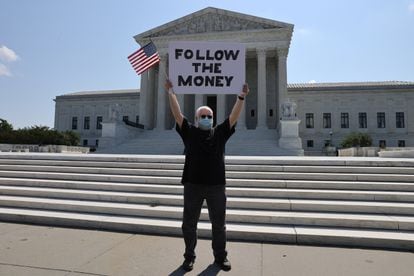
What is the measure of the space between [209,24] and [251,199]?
3458cm

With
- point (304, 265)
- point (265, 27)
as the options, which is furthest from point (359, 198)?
point (265, 27)

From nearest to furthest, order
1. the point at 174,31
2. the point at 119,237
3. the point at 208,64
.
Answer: the point at 208,64 < the point at 119,237 < the point at 174,31

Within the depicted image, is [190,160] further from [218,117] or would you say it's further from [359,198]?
[218,117]

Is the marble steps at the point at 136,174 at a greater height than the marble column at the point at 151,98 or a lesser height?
lesser

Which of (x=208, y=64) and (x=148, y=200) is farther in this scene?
(x=148, y=200)

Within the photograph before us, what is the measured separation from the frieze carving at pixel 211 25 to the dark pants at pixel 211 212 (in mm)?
35376

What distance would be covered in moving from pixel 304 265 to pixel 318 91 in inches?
2307

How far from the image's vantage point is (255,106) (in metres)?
42.5

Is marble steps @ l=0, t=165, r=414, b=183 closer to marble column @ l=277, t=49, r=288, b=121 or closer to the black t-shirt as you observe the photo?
the black t-shirt

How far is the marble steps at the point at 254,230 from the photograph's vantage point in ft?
17.6

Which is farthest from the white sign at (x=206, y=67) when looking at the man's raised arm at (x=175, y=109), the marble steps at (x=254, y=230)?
the marble steps at (x=254, y=230)

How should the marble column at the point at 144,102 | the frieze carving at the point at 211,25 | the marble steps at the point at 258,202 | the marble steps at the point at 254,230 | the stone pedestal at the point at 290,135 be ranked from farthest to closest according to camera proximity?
the marble column at the point at 144,102
the frieze carving at the point at 211,25
the stone pedestal at the point at 290,135
the marble steps at the point at 258,202
the marble steps at the point at 254,230

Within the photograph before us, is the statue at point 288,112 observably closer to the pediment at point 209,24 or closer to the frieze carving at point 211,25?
the pediment at point 209,24

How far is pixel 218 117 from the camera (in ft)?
118
